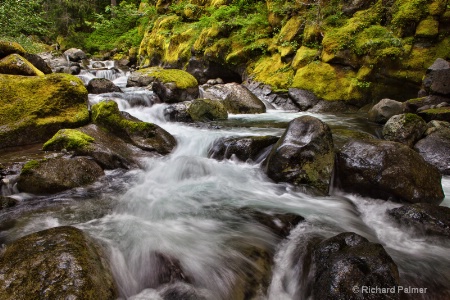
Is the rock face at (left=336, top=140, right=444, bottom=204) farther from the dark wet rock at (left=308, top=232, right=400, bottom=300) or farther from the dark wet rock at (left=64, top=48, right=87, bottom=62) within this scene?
the dark wet rock at (left=64, top=48, right=87, bottom=62)

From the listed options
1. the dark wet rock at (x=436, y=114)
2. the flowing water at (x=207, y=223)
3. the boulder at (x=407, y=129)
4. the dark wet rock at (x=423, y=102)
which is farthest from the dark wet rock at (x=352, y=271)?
the dark wet rock at (x=423, y=102)

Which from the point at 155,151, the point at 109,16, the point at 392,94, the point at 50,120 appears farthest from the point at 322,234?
the point at 109,16

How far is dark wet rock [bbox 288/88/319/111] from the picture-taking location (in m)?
10.4

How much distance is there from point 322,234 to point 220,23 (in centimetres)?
1365

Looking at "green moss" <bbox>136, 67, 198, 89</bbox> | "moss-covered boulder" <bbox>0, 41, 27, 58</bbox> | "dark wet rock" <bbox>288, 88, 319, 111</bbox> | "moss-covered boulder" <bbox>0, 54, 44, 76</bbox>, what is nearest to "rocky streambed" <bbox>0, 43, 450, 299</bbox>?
"moss-covered boulder" <bbox>0, 54, 44, 76</bbox>

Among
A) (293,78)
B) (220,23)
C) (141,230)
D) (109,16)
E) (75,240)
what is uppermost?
(109,16)

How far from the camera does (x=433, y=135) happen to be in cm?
604

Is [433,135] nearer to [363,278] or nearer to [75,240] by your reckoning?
[363,278]

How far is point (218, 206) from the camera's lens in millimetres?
4551

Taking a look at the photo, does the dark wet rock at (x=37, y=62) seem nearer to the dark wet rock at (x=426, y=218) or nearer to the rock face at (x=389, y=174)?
the rock face at (x=389, y=174)

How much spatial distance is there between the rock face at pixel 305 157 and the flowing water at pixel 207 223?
24 cm

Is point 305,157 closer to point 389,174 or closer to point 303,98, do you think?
point 389,174

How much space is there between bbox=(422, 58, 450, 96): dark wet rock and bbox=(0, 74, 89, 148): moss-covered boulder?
31.3 feet

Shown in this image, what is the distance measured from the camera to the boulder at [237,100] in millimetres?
10445
